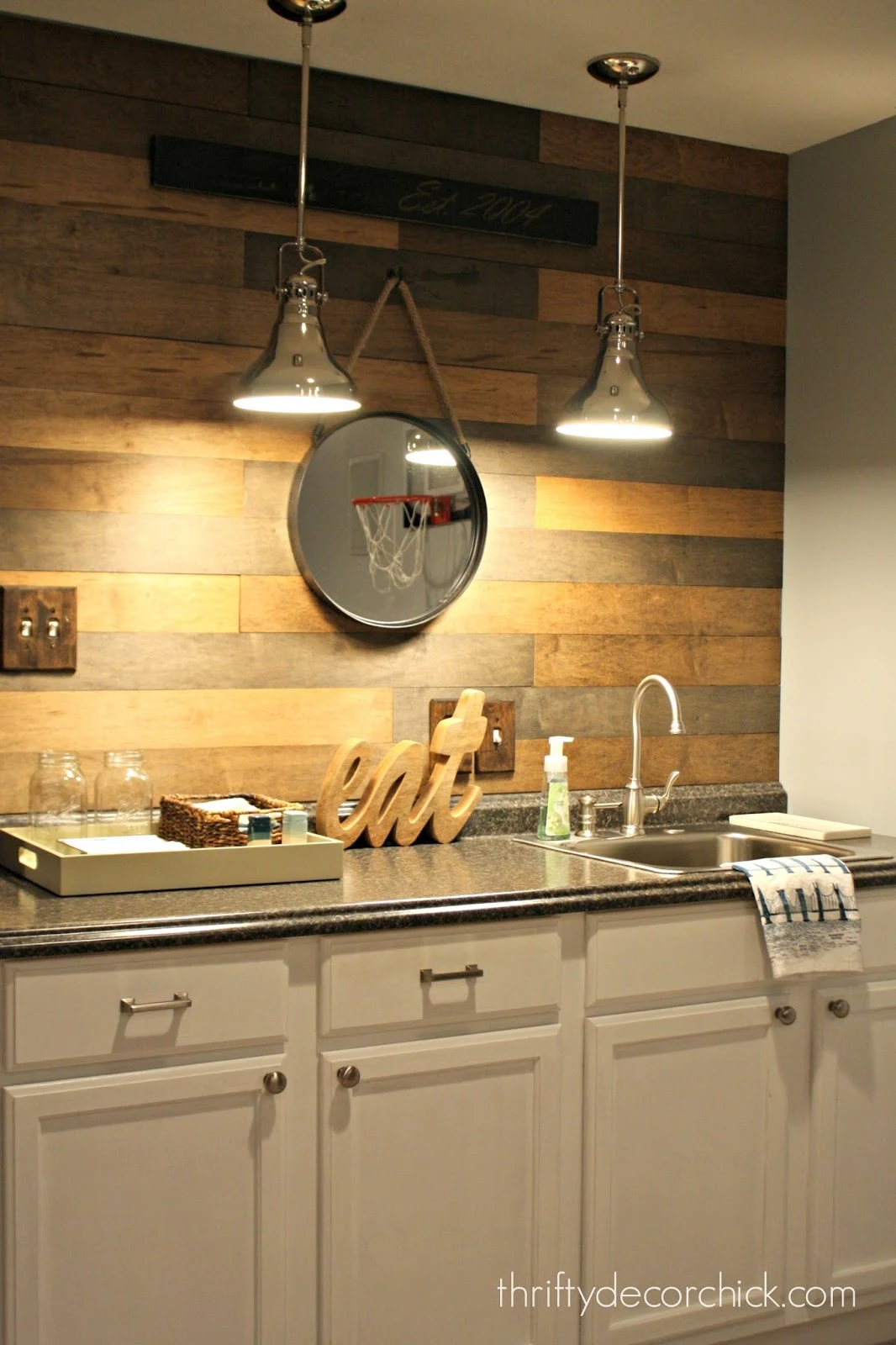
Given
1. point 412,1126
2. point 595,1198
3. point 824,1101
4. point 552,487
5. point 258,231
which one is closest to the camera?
point 412,1126

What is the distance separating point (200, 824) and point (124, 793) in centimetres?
26

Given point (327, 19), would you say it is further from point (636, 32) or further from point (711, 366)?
point (711, 366)

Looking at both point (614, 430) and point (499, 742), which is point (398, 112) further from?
point (499, 742)

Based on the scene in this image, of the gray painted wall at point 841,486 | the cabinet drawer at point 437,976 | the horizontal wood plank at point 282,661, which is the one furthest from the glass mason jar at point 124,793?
the gray painted wall at point 841,486

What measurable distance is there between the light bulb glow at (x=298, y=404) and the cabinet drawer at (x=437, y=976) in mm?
906

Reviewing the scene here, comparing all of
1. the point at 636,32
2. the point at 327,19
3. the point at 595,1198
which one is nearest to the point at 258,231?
the point at 327,19

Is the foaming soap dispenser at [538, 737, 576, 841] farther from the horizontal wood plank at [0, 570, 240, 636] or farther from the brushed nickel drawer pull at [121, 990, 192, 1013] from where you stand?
the brushed nickel drawer pull at [121, 990, 192, 1013]

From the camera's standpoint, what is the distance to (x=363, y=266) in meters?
2.95

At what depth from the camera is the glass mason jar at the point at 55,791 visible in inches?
102

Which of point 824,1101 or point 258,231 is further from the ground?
point 258,231

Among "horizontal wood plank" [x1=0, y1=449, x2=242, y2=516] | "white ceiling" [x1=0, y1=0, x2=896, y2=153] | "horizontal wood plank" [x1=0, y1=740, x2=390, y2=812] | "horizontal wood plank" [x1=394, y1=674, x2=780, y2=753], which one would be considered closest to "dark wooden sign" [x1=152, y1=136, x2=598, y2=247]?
"white ceiling" [x1=0, y1=0, x2=896, y2=153]

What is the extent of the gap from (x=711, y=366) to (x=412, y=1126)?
1853 millimetres

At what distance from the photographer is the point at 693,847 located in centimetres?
310

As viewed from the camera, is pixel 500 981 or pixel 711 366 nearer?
pixel 500 981
